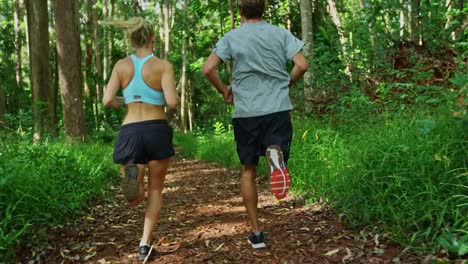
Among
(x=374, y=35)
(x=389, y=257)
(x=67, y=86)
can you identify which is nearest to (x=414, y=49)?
(x=374, y=35)

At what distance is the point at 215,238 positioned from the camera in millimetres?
3816

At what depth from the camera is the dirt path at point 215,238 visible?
10.5ft

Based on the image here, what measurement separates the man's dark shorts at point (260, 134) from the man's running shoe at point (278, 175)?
13cm

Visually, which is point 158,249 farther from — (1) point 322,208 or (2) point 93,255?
(1) point 322,208

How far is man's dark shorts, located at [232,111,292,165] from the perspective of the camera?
3.30m

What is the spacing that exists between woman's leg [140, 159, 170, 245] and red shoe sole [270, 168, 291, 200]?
2.98 ft

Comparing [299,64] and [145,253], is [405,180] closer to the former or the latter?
[299,64]

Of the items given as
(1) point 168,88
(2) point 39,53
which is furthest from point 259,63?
(2) point 39,53

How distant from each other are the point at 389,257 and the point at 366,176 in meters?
0.98

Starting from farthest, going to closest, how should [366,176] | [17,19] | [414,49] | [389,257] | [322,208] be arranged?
[17,19], [414,49], [322,208], [366,176], [389,257]

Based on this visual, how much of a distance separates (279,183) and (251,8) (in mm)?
1445

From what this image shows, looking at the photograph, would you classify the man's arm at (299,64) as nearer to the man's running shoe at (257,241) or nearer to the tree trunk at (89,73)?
the man's running shoe at (257,241)

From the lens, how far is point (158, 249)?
11.6ft

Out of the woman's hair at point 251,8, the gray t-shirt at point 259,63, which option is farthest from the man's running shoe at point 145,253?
the woman's hair at point 251,8
